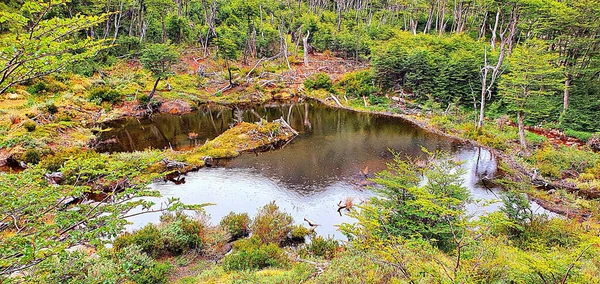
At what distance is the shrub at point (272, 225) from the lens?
10805 millimetres

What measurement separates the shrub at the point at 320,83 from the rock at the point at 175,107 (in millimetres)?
12908

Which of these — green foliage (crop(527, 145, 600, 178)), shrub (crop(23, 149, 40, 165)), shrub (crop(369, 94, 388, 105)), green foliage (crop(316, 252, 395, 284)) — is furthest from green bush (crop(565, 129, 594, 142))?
shrub (crop(23, 149, 40, 165))

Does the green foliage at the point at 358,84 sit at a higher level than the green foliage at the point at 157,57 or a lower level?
lower

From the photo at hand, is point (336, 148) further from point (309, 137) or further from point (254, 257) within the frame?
point (254, 257)

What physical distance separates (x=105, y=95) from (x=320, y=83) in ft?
66.4

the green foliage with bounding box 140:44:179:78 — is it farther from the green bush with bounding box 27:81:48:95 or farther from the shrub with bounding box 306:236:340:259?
the shrub with bounding box 306:236:340:259

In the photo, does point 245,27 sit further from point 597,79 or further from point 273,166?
point 597,79

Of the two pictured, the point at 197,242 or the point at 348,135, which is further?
the point at 348,135

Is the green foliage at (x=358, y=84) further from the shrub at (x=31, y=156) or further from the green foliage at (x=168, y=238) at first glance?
the shrub at (x=31, y=156)

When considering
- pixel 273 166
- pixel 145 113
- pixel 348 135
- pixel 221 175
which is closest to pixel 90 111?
pixel 145 113

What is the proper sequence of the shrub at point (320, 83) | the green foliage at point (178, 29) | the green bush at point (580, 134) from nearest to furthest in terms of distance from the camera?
the green bush at point (580, 134) < the shrub at point (320, 83) < the green foliage at point (178, 29)

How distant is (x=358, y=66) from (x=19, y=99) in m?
32.7

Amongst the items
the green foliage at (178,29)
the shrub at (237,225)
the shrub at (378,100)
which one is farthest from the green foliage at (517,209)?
the green foliage at (178,29)

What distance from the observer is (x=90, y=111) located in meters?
24.5
